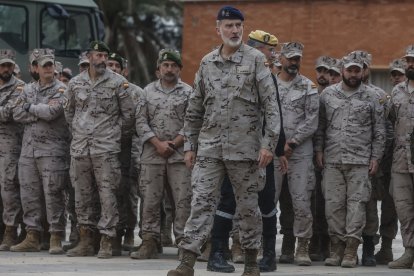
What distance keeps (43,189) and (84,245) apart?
3.36 ft

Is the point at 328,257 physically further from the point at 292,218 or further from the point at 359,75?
the point at 359,75

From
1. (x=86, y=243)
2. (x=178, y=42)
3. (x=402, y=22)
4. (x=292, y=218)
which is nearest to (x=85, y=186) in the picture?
(x=86, y=243)

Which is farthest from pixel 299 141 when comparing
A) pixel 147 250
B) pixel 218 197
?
pixel 218 197

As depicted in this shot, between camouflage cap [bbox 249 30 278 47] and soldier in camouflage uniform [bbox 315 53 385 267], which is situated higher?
camouflage cap [bbox 249 30 278 47]

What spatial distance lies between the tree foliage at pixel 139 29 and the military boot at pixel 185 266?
24597mm

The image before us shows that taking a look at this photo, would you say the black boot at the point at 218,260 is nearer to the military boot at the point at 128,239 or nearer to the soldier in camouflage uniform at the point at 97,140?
the soldier in camouflage uniform at the point at 97,140

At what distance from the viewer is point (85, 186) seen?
41.5ft

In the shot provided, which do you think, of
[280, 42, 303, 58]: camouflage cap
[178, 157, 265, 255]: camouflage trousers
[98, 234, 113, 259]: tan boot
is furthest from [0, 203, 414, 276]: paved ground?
[280, 42, 303, 58]: camouflage cap

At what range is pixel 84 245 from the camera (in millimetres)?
12633

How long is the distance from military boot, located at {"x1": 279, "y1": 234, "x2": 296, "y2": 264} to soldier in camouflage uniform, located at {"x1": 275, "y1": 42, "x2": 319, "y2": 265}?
0.66ft

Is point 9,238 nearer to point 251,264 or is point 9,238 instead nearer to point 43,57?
point 43,57

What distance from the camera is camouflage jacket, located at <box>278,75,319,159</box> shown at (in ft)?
41.0

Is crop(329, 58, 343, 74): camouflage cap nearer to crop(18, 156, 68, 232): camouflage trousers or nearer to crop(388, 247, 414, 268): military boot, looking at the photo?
crop(388, 247, 414, 268): military boot

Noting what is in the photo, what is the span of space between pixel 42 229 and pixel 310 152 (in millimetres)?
3175
